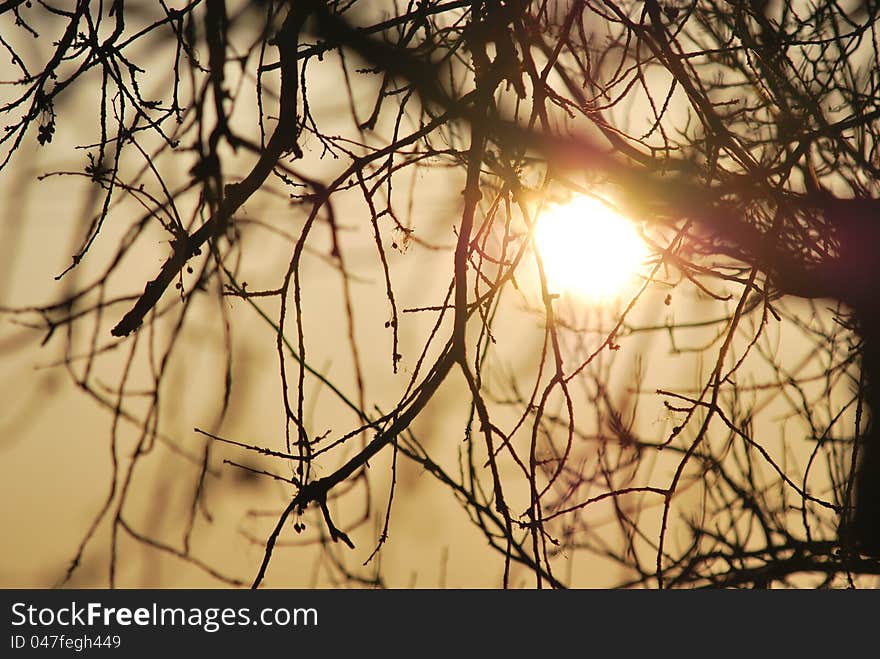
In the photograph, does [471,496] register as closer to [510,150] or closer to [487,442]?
[487,442]

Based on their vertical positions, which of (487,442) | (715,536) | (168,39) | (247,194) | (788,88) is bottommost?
(487,442)

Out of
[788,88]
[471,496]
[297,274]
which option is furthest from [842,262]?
[297,274]

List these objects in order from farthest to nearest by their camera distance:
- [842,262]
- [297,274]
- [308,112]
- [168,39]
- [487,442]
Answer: [842,262], [168,39], [308,112], [297,274], [487,442]

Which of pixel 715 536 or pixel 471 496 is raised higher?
pixel 715 536

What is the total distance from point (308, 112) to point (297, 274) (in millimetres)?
441

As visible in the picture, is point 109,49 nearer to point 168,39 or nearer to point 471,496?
point 168,39

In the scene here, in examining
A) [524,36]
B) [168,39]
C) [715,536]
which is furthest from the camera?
[715,536]

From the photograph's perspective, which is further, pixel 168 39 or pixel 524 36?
pixel 168 39

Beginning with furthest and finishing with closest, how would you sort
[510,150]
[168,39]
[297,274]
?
[168,39] < [510,150] < [297,274]

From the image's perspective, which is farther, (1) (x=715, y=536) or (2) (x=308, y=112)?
(1) (x=715, y=536)

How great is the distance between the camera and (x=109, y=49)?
159 cm

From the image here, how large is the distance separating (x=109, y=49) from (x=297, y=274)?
0.69 metres

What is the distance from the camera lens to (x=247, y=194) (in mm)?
1370
